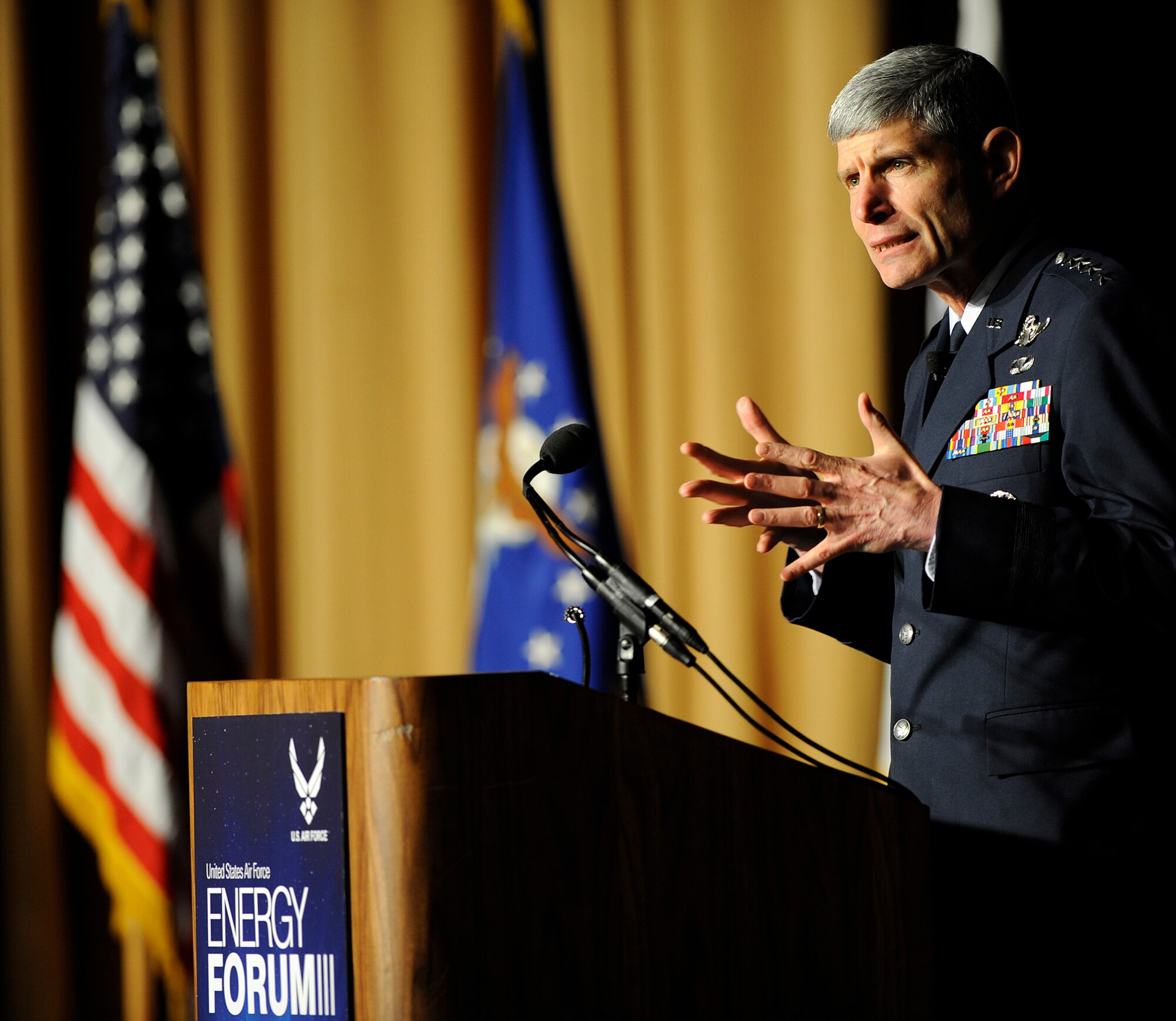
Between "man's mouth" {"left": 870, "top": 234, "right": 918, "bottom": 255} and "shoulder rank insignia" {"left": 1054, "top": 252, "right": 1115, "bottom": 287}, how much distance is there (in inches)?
6.8

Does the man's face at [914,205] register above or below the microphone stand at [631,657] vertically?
above

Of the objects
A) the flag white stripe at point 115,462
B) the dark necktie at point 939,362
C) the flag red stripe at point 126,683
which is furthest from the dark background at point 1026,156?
the flag red stripe at point 126,683

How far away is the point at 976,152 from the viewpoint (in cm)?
149

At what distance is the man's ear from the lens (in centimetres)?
150

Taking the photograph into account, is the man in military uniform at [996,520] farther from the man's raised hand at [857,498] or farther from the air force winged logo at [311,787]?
the air force winged logo at [311,787]

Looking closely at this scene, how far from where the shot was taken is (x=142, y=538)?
3.05 meters

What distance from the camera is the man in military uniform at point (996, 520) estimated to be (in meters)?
1.16

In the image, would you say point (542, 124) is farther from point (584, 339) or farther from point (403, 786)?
point (403, 786)

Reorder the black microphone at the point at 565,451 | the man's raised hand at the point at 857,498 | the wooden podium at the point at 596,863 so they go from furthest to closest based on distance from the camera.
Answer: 1. the black microphone at the point at 565,451
2. the man's raised hand at the point at 857,498
3. the wooden podium at the point at 596,863

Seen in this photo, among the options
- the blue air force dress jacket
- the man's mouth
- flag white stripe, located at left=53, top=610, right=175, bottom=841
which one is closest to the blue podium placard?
the blue air force dress jacket

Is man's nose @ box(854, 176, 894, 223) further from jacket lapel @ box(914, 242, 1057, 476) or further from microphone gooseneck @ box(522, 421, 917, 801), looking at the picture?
microphone gooseneck @ box(522, 421, 917, 801)

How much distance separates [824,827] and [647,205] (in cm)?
219

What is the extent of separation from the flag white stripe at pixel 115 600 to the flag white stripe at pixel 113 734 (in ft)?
0.25

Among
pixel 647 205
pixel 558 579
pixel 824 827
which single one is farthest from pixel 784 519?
pixel 647 205
